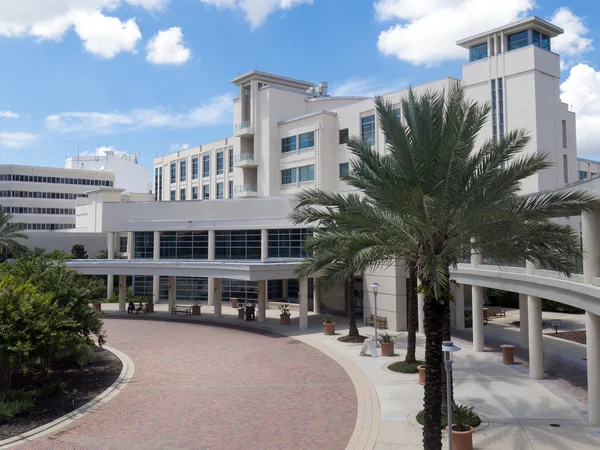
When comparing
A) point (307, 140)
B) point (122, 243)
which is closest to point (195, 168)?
point (122, 243)

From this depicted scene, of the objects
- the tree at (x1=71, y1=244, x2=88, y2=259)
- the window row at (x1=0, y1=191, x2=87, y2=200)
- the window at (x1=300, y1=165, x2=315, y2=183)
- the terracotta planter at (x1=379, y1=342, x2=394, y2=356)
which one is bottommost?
the terracotta planter at (x1=379, y1=342, x2=394, y2=356)

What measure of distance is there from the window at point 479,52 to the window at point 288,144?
1615cm

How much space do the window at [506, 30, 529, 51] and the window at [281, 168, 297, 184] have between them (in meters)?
19.7

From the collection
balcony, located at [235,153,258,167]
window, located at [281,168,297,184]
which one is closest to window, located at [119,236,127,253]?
balcony, located at [235,153,258,167]

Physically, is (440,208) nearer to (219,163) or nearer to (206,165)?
(219,163)

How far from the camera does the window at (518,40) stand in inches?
1404

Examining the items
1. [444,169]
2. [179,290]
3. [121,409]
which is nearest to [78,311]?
[121,409]

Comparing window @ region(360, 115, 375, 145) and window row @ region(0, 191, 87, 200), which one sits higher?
window @ region(360, 115, 375, 145)

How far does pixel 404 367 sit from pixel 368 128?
2538cm

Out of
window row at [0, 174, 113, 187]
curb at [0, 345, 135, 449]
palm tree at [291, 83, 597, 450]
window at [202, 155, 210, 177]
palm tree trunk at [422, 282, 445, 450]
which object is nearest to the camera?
palm tree trunk at [422, 282, 445, 450]

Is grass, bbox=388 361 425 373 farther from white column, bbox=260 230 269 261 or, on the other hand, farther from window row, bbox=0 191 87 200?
window row, bbox=0 191 87 200

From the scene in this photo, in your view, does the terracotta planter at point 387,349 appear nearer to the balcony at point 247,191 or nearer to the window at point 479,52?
the window at point 479,52

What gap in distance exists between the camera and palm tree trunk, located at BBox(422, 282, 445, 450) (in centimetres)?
1104

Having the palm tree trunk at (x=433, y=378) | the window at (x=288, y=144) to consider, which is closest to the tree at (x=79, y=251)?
the window at (x=288, y=144)
